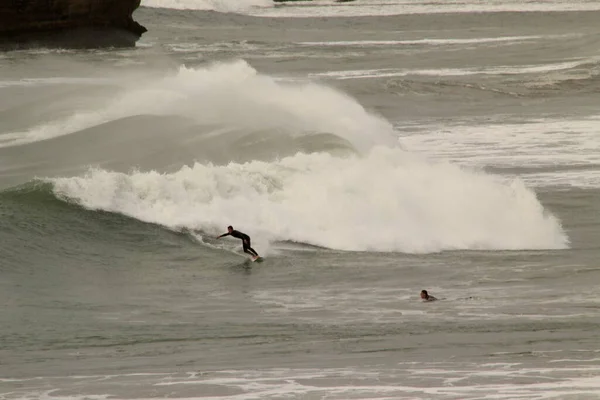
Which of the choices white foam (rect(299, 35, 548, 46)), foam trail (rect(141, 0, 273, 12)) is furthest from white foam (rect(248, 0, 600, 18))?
white foam (rect(299, 35, 548, 46))

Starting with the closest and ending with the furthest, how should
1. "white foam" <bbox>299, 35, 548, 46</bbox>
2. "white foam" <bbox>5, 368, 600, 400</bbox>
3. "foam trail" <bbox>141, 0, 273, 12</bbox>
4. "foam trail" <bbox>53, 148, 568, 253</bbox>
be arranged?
"white foam" <bbox>5, 368, 600, 400</bbox> → "foam trail" <bbox>53, 148, 568, 253</bbox> → "white foam" <bbox>299, 35, 548, 46</bbox> → "foam trail" <bbox>141, 0, 273, 12</bbox>

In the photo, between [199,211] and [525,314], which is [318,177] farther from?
[525,314]

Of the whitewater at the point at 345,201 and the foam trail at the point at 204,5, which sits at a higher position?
the foam trail at the point at 204,5

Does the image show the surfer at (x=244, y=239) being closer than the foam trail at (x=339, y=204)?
Yes

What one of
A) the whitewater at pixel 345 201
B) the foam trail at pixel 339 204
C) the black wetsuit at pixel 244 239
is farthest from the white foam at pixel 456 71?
the black wetsuit at pixel 244 239

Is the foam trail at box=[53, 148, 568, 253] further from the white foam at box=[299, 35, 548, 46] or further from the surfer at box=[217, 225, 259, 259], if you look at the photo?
the white foam at box=[299, 35, 548, 46]

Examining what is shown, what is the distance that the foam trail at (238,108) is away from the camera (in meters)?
25.9

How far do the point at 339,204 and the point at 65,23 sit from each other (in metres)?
30.9

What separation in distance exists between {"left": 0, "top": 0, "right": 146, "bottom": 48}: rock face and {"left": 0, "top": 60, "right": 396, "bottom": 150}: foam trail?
49.4 ft

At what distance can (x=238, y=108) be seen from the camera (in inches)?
1099

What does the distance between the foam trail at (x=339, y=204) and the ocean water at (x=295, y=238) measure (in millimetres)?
47

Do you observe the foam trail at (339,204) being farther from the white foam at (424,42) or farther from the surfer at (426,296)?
the white foam at (424,42)

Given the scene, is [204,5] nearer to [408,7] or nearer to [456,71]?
[408,7]

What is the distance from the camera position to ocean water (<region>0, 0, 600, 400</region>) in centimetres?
1252
